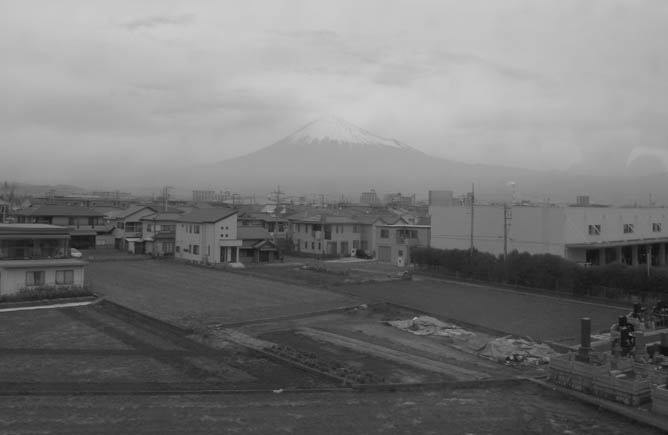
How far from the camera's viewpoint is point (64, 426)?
7949 mm

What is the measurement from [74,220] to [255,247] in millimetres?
14265

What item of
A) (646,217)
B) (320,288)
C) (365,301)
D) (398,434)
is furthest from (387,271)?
(398,434)

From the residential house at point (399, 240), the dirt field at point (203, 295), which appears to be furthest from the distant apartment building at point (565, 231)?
the dirt field at point (203, 295)

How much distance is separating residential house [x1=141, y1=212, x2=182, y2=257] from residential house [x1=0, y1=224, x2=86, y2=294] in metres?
13.4

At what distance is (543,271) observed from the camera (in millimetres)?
22281

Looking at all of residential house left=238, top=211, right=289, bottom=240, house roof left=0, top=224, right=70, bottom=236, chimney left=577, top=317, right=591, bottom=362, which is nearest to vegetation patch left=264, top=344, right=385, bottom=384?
chimney left=577, top=317, right=591, bottom=362

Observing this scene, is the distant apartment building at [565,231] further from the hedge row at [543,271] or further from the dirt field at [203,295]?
the dirt field at [203,295]

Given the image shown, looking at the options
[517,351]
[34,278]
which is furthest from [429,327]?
[34,278]

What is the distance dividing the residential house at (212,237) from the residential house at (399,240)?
889cm

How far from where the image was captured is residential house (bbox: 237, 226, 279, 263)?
33.2 meters

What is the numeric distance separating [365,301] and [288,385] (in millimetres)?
9739

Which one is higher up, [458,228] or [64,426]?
[458,228]

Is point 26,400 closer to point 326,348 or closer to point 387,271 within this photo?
point 326,348

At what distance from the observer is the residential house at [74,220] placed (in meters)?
36.4
